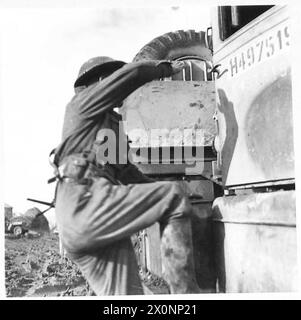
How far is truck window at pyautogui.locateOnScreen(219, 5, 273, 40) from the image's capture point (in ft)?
9.55

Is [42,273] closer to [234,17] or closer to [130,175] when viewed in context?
[130,175]

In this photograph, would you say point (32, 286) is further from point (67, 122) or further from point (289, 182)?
point (289, 182)

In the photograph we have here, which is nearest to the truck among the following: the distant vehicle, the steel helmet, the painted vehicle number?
the painted vehicle number

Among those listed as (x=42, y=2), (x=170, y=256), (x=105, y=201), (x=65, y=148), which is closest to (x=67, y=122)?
(x=65, y=148)

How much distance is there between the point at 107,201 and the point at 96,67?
703mm

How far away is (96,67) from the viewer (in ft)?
8.43

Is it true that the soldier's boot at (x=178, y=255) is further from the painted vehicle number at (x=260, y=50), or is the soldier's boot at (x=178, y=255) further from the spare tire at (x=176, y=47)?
the spare tire at (x=176, y=47)

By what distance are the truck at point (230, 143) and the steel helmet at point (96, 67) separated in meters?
0.40

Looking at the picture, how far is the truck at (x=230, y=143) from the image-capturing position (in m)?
2.36

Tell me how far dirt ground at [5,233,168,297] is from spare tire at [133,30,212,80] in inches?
47.8

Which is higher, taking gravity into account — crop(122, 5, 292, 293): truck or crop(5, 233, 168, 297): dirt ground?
crop(122, 5, 292, 293): truck

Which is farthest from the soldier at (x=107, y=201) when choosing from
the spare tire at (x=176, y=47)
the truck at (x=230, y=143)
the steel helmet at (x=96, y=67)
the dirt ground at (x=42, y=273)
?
the spare tire at (x=176, y=47)

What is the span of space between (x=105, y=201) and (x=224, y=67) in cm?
107

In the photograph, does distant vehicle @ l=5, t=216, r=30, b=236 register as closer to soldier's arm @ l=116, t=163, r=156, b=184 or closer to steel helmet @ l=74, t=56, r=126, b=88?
soldier's arm @ l=116, t=163, r=156, b=184
